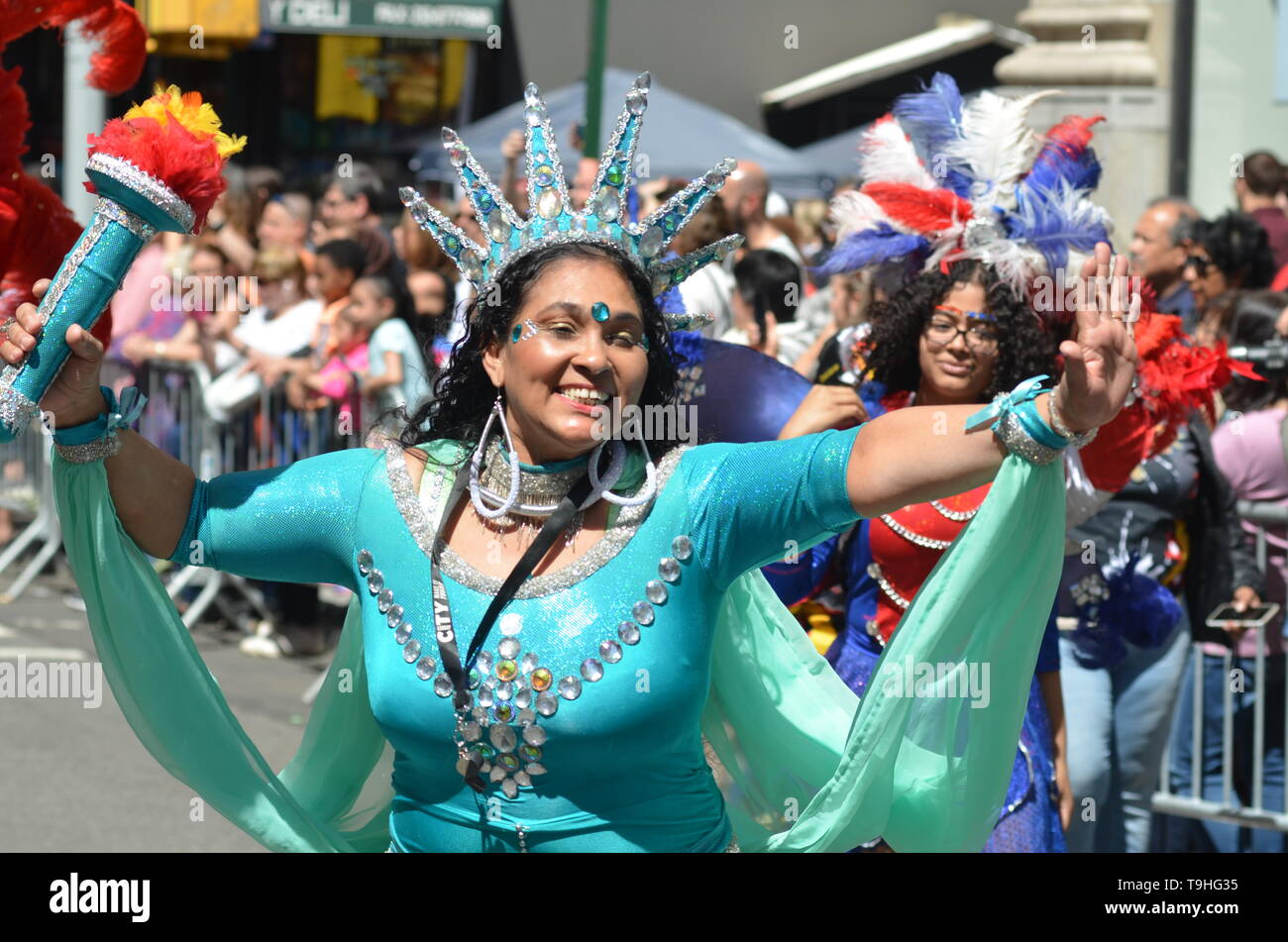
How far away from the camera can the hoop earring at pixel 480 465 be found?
3064 mm

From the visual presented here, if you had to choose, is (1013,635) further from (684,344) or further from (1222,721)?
(1222,721)

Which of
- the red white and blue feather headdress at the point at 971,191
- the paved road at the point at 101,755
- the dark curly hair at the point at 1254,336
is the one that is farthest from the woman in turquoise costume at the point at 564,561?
the dark curly hair at the point at 1254,336

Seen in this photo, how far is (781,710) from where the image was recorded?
3.38 meters

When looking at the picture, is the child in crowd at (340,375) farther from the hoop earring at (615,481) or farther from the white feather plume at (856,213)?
the hoop earring at (615,481)

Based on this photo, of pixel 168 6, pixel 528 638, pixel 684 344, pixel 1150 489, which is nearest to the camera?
→ pixel 528 638

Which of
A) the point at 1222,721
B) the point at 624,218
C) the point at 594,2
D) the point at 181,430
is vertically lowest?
the point at 1222,721

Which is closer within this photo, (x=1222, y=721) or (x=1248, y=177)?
(x=1222, y=721)

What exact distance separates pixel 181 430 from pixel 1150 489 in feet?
15.9

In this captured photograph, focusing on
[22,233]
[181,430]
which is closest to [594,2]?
[181,430]

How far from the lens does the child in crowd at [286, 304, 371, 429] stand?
7.98 metres

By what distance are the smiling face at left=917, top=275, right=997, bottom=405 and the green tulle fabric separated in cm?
106

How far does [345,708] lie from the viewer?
345 cm

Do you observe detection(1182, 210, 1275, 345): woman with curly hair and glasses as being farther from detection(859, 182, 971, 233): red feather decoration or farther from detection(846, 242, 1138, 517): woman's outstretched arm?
detection(846, 242, 1138, 517): woman's outstretched arm

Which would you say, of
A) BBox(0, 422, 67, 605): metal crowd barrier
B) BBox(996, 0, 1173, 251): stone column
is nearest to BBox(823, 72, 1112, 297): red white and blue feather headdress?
BBox(0, 422, 67, 605): metal crowd barrier
